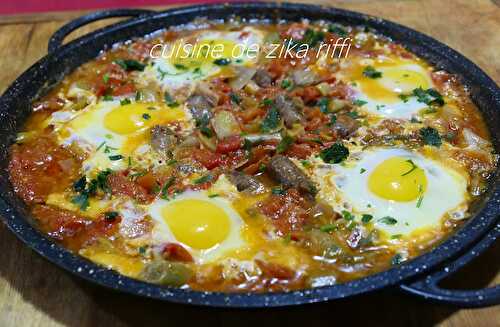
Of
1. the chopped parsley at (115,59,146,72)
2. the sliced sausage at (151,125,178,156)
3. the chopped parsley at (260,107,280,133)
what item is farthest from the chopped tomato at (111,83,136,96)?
the chopped parsley at (260,107,280,133)

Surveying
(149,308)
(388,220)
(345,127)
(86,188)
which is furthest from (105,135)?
(388,220)

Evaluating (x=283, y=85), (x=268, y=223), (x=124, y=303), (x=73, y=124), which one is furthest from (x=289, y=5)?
(x=124, y=303)

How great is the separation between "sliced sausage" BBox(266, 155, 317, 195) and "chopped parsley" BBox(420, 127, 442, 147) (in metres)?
0.97

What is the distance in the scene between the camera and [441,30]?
573 centimetres

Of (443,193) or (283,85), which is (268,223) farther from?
(283,85)

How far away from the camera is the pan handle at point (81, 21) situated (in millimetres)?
4637

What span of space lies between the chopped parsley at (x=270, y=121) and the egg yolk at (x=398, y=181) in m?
0.88

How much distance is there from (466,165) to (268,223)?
146cm

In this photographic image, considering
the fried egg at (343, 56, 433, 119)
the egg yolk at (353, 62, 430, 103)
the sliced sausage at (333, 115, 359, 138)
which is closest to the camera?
the sliced sausage at (333, 115, 359, 138)

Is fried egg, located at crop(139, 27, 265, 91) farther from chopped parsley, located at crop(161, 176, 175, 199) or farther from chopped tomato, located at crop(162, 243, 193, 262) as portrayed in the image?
chopped tomato, located at crop(162, 243, 193, 262)

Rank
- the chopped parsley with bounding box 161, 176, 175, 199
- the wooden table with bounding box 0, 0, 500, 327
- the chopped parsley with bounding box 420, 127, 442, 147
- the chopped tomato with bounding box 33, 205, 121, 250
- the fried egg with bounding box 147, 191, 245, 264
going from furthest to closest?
the chopped parsley with bounding box 420, 127, 442, 147
the chopped parsley with bounding box 161, 176, 175, 199
the chopped tomato with bounding box 33, 205, 121, 250
the fried egg with bounding box 147, 191, 245, 264
the wooden table with bounding box 0, 0, 500, 327

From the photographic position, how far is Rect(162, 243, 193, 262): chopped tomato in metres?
3.07

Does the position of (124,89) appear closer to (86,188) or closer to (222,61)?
(222,61)

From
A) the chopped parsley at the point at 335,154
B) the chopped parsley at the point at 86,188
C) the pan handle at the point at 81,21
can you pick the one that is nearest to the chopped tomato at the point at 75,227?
the chopped parsley at the point at 86,188
